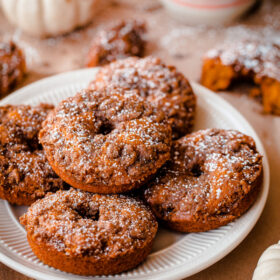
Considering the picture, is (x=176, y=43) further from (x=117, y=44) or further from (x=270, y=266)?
(x=270, y=266)

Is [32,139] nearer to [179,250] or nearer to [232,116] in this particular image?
[179,250]

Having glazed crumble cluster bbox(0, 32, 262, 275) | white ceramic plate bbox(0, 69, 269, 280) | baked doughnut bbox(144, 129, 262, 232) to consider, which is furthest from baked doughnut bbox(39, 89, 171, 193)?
white ceramic plate bbox(0, 69, 269, 280)

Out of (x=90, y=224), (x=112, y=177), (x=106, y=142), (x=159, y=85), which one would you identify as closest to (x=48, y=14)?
(x=159, y=85)

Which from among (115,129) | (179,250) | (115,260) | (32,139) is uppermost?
(115,129)

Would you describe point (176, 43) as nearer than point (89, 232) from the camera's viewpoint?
No

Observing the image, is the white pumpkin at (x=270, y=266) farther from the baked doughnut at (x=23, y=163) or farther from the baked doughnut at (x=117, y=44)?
the baked doughnut at (x=117, y=44)

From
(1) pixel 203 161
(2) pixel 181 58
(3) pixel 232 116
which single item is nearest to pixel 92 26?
(2) pixel 181 58
